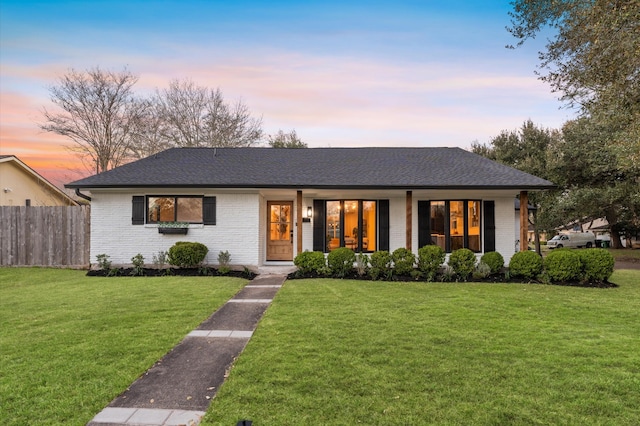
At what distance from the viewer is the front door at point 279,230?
12.2 m

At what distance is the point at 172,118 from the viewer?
24.1 metres

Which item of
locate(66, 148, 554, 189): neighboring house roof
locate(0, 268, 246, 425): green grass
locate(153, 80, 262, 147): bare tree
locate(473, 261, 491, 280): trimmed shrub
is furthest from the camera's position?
locate(153, 80, 262, 147): bare tree

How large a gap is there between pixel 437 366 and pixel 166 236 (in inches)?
372

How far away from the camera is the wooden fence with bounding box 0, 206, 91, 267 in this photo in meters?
11.2

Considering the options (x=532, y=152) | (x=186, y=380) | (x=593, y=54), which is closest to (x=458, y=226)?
(x=593, y=54)

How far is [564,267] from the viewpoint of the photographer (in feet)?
29.9

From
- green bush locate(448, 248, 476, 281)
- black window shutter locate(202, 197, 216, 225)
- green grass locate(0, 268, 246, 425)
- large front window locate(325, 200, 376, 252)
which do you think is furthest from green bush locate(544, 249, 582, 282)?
black window shutter locate(202, 197, 216, 225)

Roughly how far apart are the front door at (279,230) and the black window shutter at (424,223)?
Answer: 171 inches

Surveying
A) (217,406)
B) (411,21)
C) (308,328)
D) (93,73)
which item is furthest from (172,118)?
(217,406)

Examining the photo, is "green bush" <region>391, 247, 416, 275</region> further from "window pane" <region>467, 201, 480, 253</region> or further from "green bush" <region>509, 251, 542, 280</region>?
"window pane" <region>467, 201, 480, 253</region>

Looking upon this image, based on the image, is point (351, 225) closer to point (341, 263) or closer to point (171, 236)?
point (341, 263)

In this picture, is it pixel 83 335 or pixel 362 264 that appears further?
pixel 362 264

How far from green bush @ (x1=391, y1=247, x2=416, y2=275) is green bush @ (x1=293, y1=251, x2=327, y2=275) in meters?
1.98

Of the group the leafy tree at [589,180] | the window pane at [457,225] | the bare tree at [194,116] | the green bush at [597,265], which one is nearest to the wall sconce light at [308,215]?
the window pane at [457,225]
